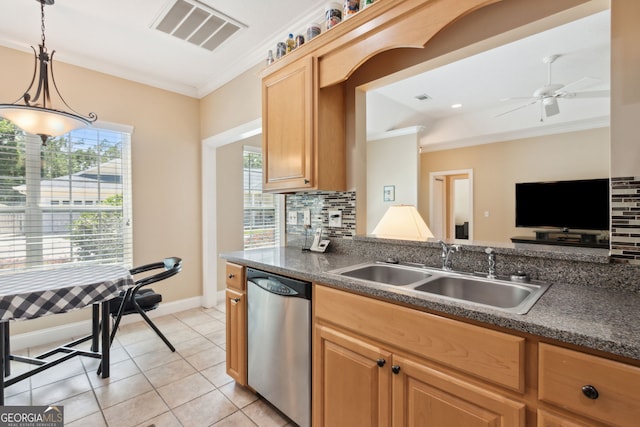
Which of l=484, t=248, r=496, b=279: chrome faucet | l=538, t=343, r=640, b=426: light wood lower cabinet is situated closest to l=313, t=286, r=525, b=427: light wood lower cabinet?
l=538, t=343, r=640, b=426: light wood lower cabinet

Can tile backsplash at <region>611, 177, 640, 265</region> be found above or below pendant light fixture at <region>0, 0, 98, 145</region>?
below

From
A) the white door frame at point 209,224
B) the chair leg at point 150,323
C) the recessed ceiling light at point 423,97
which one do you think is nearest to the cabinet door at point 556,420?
the chair leg at point 150,323

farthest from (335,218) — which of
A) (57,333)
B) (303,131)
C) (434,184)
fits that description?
(434,184)

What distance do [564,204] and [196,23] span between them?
5695mm

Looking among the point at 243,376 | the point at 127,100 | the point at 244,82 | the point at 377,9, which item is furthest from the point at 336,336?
the point at 127,100

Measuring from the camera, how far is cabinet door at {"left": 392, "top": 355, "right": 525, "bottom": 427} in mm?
935

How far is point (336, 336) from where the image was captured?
1.41 meters

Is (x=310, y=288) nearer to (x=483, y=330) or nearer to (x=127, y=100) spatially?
(x=483, y=330)

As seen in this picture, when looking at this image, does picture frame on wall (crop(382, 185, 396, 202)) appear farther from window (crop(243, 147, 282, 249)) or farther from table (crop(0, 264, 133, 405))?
table (crop(0, 264, 133, 405))

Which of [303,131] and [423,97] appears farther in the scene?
[423,97]

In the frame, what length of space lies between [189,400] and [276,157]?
5.63ft

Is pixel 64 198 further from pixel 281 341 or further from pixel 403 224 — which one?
pixel 403 224

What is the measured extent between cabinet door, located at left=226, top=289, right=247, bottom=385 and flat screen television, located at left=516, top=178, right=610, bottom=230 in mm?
5250

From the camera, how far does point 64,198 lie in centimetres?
286
